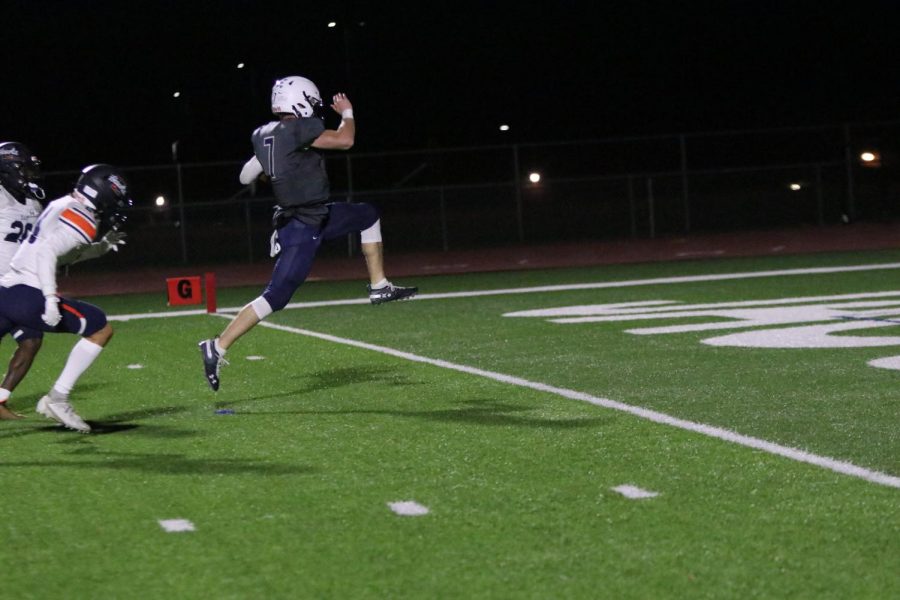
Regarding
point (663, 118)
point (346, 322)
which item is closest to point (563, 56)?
point (663, 118)

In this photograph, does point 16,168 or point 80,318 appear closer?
point 80,318

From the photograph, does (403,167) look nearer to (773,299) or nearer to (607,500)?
(773,299)

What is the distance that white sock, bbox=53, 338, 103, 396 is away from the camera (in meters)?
8.19

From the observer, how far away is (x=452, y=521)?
5625 millimetres

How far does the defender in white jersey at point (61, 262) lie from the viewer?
26.0 ft

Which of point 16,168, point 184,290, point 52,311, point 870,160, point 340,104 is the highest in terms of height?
point 340,104

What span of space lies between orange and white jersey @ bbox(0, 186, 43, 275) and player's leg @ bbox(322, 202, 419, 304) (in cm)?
185

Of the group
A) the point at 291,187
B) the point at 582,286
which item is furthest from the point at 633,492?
the point at 582,286

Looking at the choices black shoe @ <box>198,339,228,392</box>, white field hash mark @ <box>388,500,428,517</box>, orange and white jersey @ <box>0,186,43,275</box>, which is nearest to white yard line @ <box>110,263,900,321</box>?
orange and white jersey @ <box>0,186,43,275</box>

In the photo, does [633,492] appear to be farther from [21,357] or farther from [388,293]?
[21,357]

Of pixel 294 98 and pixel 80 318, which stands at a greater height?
pixel 294 98

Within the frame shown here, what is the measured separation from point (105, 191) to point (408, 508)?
3.07 m

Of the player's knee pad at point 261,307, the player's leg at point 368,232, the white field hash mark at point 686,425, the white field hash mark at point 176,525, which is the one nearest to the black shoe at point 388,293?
the player's leg at point 368,232

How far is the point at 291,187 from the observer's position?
30.0 feet
